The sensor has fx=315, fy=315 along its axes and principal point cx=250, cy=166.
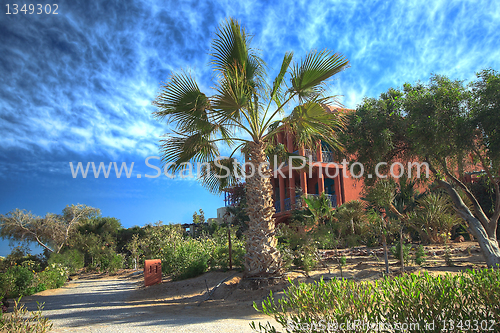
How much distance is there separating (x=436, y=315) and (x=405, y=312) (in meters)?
0.26

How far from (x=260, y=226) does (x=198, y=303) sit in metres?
2.58

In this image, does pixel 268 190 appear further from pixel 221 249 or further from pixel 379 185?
pixel 221 249

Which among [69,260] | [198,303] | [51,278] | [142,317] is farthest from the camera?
[69,260]

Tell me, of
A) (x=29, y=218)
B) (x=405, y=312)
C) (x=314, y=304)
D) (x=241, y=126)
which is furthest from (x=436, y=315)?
(x=29, y=218)

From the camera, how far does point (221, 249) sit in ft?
39.5

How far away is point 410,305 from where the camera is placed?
2990 millimetres

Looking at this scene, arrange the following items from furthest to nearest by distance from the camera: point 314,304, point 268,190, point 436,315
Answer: point 268,190
point 314,304
point 436,315

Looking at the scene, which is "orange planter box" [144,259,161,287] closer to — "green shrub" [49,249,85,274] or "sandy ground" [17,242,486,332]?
"sandy ground" [17,242,486,332]

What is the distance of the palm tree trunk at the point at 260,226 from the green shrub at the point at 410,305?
498 cm

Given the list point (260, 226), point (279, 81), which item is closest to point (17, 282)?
point (260, 226)

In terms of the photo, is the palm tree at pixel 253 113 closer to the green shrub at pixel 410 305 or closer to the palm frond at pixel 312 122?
the palm frond at pixel 312 122

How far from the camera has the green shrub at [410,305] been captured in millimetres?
2861

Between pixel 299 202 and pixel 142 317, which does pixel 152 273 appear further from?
pixel 299 202

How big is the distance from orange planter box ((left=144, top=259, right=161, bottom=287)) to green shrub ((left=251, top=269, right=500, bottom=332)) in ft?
34.5
